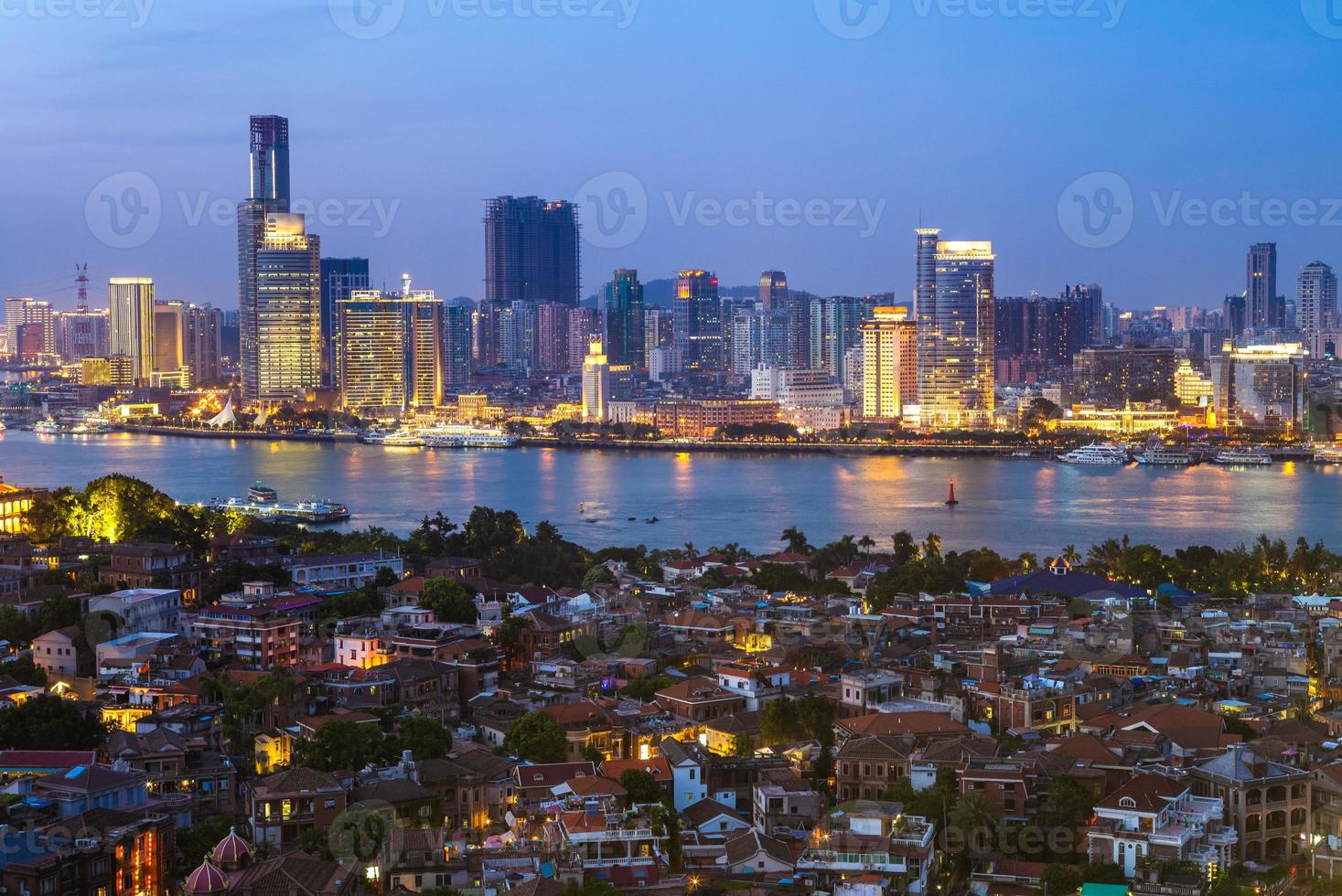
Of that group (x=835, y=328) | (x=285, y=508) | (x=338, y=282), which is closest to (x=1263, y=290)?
(x=835, y=328)

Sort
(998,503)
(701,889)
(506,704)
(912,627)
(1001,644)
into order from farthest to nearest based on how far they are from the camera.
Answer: (998,503)
(912,627)
(1001,644)
(506,704)
(701,889)

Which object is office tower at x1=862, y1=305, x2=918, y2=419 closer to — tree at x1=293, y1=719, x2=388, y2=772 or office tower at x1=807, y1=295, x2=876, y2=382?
office tower at x1=807, y1=295, x2=876, y2=382

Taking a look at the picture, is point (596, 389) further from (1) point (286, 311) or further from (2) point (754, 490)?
(2) point (754, 490)

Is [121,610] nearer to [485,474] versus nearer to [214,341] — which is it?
[485,474]

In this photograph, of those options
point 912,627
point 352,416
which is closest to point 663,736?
point 912,627

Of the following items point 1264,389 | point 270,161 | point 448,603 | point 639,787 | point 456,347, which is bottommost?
point 639,787
